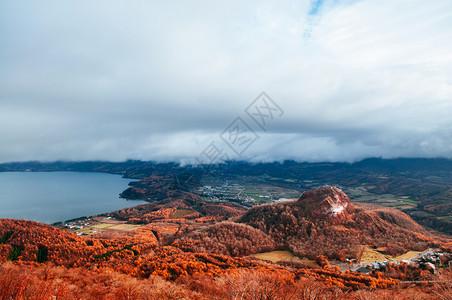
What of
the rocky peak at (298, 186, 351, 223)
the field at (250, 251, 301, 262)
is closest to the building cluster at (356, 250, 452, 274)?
the field at (250, 251, 301, 262)

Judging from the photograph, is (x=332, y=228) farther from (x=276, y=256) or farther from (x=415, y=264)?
(x=415, y=264)

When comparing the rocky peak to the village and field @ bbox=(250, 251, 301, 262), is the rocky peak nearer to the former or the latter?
field @ bbox=(250, 251, 301, 262)

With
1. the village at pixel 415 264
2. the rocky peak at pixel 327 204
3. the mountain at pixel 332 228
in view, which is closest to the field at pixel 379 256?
the mountain at pixel 332 228

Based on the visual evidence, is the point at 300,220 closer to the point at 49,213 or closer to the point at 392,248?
the point at 392,248

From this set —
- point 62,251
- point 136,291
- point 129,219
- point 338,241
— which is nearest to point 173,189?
point 129,219

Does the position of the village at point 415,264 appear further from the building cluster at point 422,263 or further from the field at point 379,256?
the field at point 379,256

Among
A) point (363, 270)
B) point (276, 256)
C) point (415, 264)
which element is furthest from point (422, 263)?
point (276, 256)

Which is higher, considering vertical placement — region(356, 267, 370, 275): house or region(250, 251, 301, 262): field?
region(356, 267, 370, 275): house

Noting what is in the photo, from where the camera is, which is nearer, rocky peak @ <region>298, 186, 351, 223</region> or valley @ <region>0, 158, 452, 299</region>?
valley @ <region>0, 158, 452, 299</region>
